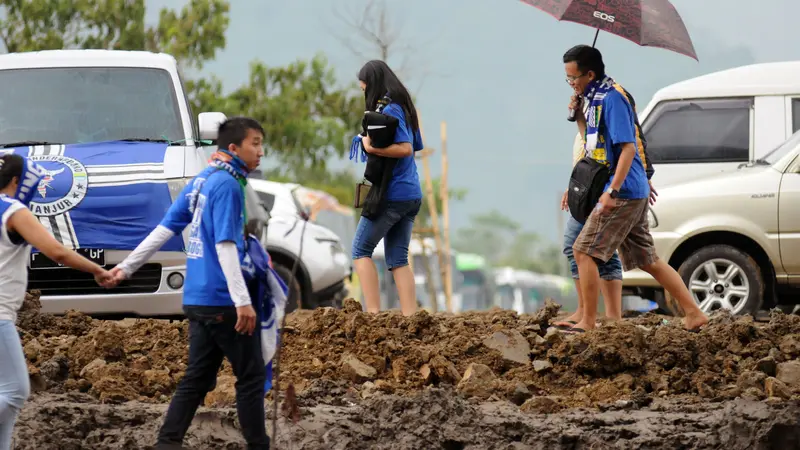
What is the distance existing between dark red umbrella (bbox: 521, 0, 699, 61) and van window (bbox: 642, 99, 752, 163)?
4819mm

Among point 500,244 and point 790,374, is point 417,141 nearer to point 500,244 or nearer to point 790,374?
point 790,374

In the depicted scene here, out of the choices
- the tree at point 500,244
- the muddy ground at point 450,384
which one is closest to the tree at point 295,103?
the muddy ground at point 450,384

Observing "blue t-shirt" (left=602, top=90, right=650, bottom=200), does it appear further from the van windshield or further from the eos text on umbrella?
the van windshield

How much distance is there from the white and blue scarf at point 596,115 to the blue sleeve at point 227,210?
3510mm

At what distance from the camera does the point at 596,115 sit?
869cm

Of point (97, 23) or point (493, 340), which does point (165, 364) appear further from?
point (97, 23)

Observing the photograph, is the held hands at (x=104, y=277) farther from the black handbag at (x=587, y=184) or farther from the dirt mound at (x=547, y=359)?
the black handbag at (x=587, y=184)

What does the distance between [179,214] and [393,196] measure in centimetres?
367

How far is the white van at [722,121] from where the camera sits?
45.3ft

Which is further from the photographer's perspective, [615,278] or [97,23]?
[97,23]

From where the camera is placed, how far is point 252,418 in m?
5.83

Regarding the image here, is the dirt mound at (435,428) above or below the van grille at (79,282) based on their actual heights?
below

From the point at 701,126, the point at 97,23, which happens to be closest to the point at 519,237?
the point at 97,23

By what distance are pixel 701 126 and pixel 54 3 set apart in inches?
617
